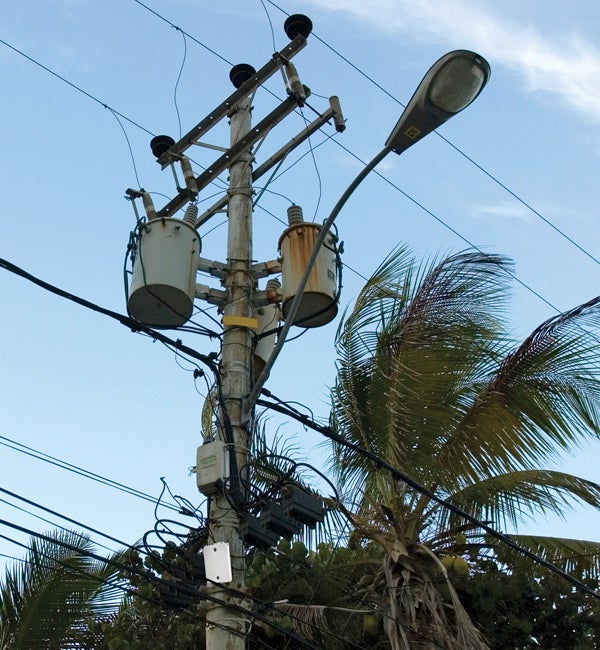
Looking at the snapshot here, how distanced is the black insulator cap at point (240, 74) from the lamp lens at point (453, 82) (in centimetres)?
327

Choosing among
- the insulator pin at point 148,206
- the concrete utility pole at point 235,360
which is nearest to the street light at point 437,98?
the concrete utility pole at point 235,360

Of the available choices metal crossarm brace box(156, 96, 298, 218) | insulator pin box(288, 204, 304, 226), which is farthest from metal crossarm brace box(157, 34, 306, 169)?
insulator pin box(288, 204, 304, 226)

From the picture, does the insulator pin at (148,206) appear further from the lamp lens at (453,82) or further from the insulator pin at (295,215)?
the lamp lens at (453,82)

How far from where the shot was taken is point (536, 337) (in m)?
10.0

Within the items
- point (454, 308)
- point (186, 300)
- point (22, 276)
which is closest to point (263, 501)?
point (186, 300)

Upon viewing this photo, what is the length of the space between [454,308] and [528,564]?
9.37 ft

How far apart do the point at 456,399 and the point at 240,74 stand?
151 inches

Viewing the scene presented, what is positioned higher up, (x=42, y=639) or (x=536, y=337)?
(x=536, y=337)

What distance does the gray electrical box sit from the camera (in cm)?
604

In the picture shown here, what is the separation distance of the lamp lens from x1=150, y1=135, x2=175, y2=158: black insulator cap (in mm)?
3147

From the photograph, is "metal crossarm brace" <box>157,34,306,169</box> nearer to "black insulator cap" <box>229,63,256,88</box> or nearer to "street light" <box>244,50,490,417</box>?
"black insulator cap" <box>229,63,256,88</box>

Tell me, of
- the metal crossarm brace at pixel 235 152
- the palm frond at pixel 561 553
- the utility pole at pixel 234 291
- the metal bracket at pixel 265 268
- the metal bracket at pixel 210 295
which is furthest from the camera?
the palm frond at pixel 561 553

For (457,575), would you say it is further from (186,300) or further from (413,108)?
(413,108)

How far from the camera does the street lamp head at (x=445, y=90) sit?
6066mm
